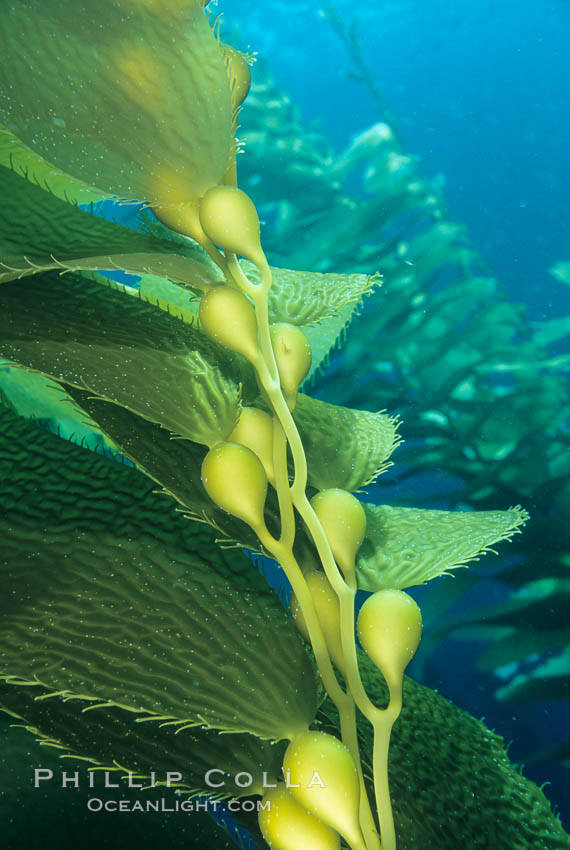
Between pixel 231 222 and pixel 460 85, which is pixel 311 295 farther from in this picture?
pixel 460 85

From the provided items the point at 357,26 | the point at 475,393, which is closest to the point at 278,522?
the point at 475,393

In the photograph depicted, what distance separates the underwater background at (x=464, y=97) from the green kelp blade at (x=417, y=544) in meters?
0.18

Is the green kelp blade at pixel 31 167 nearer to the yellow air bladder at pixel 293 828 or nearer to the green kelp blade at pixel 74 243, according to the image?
the green kelp blade at pixel 74 243

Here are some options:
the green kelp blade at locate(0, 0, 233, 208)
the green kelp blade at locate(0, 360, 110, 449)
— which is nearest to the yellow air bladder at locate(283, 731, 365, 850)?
the green kelp blade at locate(0, 0, 233, 208)

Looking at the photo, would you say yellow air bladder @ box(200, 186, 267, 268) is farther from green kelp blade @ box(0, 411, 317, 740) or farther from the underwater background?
the underwater background

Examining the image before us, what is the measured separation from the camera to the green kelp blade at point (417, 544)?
0.18m

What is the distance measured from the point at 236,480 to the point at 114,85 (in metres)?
0.08

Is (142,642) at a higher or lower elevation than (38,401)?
lower

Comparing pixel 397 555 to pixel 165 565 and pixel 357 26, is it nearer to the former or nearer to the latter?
pixel 165 565

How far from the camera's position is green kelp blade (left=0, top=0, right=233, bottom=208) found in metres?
0.13

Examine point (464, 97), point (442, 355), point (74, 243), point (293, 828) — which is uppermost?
point (464, 97)

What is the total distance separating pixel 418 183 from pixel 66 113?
0.32 m

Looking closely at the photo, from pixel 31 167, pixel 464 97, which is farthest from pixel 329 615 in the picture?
pixel 464 97

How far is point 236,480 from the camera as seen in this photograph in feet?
0.47
